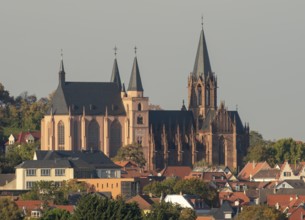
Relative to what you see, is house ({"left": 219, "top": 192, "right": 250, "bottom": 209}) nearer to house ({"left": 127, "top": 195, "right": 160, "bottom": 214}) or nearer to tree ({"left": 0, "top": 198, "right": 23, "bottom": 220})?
house ({"left": 127, "top": 195, "right": 160, "bottom": 214})

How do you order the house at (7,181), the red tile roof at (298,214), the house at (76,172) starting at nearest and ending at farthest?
the red tile roof at (298,214) < the house at (76,172) < the house at (7,181)

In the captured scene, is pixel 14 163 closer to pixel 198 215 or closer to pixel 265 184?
pixel 265 184

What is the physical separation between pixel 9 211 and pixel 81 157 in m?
51.0

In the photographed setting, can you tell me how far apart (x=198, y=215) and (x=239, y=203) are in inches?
505

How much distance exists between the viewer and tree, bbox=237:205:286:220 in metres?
140

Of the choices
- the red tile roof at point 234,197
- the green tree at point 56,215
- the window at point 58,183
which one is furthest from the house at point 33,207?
the window at point 58,183

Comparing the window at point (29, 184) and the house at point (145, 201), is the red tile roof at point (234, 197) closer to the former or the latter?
the house at point (145, 201)

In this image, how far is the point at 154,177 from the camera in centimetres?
19088

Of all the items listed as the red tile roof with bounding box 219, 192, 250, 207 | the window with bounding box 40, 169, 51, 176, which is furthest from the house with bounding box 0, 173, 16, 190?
the red tile roof with bounding box 219, 192, 250, 207

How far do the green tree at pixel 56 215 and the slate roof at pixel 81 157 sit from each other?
4778 centimetres

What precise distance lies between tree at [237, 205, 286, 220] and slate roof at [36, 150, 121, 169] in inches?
1672

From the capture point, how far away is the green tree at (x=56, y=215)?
434 ft

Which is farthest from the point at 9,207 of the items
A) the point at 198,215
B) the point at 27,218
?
the point at 198,215

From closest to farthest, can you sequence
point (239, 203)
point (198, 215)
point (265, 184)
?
point (198, 215) < point (239, 203) < point (265, 184)
